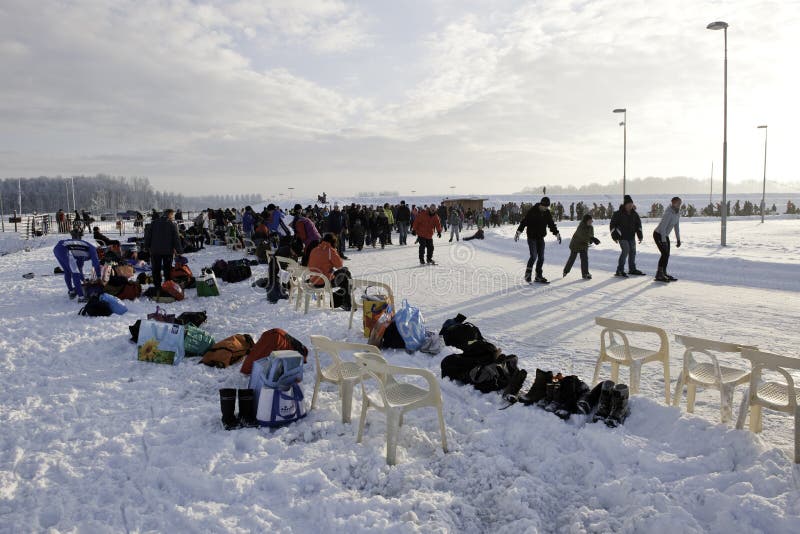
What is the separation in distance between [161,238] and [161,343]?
4438 millimetres

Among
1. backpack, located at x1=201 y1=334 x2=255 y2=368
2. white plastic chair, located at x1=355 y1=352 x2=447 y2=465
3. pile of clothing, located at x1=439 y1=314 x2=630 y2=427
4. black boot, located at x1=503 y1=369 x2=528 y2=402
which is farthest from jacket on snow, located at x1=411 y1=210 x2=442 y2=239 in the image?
white plastic chair, located at x1=355 y1=352 x2=447 y2=465

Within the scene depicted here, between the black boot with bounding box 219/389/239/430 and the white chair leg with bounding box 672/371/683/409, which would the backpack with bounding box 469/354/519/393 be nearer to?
the white chair leg with bounding box 672/371/683/409

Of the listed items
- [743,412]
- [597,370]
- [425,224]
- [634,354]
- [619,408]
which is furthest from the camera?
[425,224]

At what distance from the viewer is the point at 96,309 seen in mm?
7863

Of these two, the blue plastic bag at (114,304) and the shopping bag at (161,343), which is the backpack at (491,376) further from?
the blue plastic bag at (114,304)

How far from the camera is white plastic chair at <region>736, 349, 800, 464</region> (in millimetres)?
3072

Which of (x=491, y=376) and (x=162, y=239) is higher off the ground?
(x=162, y=239)

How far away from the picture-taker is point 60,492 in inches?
124

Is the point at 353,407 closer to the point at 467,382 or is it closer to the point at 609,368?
the point at 467,382

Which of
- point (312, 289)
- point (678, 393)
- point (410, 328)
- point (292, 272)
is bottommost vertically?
point (678, 393)

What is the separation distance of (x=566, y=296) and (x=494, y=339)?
3.30 meters

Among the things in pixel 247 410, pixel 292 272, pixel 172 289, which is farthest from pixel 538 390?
pixel 172 289

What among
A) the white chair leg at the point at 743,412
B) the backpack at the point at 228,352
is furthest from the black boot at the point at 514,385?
the backpack at the point at 228,352

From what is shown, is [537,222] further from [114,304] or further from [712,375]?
[114,304]
